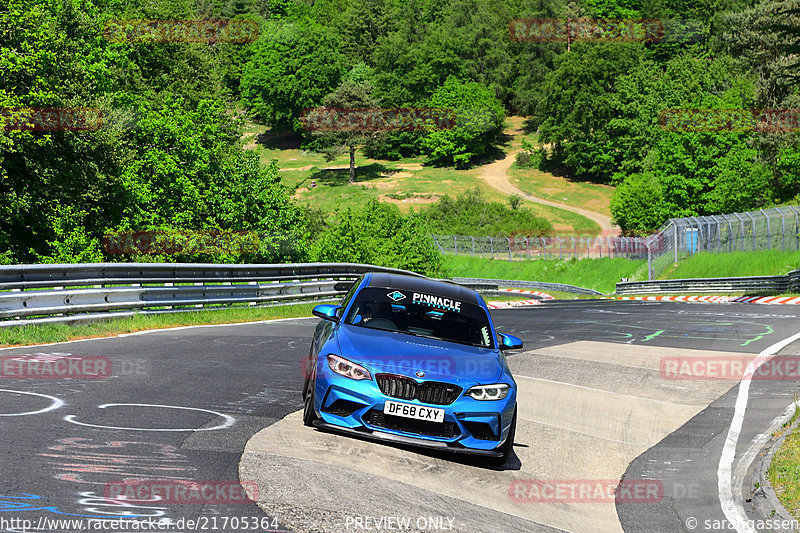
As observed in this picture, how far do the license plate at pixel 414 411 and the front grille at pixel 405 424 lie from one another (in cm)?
3

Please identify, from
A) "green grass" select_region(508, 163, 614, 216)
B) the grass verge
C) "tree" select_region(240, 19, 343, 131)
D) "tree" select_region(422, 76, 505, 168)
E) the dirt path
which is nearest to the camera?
the grass verge

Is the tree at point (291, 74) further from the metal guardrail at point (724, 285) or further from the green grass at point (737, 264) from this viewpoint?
the metal guardrail at point (724, 285)

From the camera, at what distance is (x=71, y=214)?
3234 centimetres

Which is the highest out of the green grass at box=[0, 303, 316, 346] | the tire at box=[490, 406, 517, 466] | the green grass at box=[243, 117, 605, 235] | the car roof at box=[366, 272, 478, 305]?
the car roof at box=[366, 272, 478, 305]

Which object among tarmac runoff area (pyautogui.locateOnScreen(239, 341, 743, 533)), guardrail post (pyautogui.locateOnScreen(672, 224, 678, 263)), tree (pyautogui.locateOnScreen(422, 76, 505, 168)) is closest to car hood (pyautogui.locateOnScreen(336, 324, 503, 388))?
tarmac runoff area (pyautogui.locateOnScreen(239, 341, 743, 533))

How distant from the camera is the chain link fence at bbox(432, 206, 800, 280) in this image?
47.0 meters

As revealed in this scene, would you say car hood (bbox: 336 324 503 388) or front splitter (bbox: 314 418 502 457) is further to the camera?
car hood (bbox: 336 324 503 388)

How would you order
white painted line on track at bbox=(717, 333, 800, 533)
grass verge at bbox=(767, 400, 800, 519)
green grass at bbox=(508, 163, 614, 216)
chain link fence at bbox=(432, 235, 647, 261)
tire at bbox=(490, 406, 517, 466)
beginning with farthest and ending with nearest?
green grass at bbox=(508, 163, 614, 216) < chain link fence at bbox=(432, 235, 647, 261) < tire at bbox=(490, 406, 517, 466) < grass verge at bbox=(767, 400, 800, 519) < white painted line on track at bbox=(717, 333, 800, 533)

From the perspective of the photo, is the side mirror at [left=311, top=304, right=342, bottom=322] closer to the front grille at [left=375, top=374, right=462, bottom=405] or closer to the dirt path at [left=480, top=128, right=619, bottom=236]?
the front grille at [left=375, top=374, right=462, bottom=405]

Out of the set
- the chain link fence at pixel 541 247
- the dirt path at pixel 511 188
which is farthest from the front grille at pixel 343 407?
the dirt path at pixel 511 188

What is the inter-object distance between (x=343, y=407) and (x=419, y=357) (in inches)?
32.9

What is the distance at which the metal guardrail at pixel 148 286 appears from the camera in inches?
577

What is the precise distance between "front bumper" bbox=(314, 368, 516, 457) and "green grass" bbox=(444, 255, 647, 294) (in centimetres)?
5271

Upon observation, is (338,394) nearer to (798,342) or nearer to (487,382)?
(487,382)
